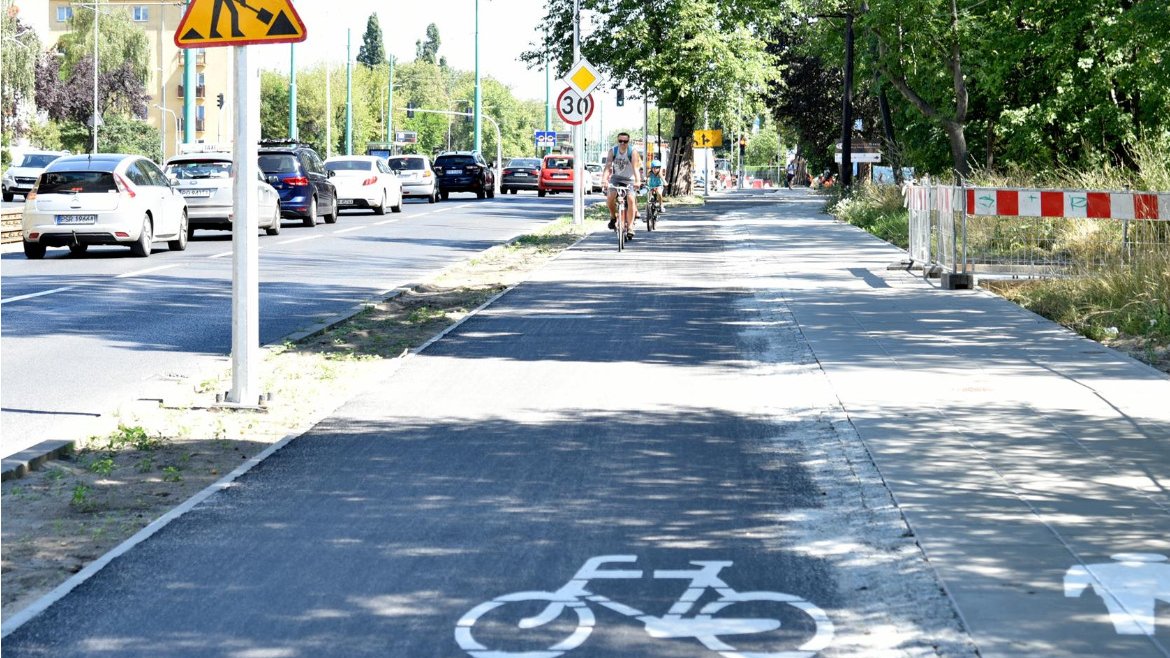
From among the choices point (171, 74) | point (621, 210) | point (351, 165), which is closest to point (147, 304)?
point (621, 210)

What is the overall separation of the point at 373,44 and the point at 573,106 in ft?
551

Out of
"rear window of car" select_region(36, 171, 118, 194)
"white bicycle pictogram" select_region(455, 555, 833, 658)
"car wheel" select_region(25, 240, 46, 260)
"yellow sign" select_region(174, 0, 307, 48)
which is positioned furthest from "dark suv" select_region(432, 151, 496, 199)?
"white bicycle pictogram" select_region(455, 555, 833, 658)

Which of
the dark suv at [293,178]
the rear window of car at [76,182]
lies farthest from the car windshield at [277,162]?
the rear window of car at [76,182]

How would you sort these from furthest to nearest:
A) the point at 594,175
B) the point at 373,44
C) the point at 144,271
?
the point at 373,44 < the point at 594,175 < the point at 144,271

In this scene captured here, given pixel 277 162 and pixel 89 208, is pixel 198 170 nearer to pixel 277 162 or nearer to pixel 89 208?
pixel 277 162

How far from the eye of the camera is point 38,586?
588 cm

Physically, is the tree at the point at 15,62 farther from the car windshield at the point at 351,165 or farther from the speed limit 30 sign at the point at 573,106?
the speed limit 30 sign at the point at 573,106

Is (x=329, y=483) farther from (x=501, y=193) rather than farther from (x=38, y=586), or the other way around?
(x=501, y=193)

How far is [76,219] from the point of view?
24.0 m

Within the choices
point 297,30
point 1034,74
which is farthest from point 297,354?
point 1034,74

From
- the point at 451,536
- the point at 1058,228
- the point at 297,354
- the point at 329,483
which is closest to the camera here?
the point at 451,536

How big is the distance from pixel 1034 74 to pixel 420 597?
29.6 meters

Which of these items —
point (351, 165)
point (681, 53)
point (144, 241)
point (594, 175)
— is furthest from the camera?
point (594, 175)

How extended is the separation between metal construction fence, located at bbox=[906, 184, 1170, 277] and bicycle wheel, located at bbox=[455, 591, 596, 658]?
36.6ft
